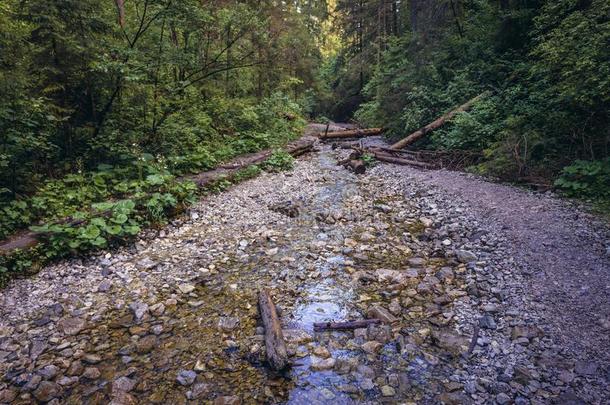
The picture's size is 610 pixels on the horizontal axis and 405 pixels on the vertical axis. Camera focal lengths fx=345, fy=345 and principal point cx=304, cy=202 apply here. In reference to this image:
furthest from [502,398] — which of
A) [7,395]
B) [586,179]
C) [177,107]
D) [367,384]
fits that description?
[177,107]

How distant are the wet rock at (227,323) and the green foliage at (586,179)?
6.98 metres

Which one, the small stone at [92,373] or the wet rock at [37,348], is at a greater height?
the wet rock at [37,348]

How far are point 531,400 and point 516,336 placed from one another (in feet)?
2.71

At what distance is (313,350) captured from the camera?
154 inches

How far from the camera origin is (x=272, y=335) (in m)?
3.96

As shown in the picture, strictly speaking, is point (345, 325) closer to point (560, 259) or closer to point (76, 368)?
point (76, 368)

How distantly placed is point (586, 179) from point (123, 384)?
8.66 metres

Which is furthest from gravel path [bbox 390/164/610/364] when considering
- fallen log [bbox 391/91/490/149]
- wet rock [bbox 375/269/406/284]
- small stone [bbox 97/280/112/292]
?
small stone [bbox 97/280/112/292]

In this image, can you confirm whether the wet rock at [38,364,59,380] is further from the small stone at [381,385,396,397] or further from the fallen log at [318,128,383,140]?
the fallen log at [318,128,383,140]

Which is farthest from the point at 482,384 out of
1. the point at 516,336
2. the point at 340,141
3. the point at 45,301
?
the point at 340,141

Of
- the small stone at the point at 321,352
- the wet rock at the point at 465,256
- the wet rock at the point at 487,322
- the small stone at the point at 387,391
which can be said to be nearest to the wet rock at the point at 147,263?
the small stone at the point at 321,352

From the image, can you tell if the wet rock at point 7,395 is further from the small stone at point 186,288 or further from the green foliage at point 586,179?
the green foliage at point 586,179

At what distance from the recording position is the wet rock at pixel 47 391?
3.30 m

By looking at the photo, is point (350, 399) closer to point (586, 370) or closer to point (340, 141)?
point (586, 370)
